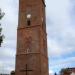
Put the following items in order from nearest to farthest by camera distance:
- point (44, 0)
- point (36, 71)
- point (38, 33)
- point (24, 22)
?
point (36, 71) < point (38, 33) < point (24, 22) < point (44, 0)

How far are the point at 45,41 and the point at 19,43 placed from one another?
4.75 metres

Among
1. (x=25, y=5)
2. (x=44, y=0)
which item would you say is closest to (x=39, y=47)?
(x=25, y=5)

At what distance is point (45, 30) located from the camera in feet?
114

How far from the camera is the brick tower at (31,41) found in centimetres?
2977

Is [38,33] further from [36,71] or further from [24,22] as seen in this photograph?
[36,71]

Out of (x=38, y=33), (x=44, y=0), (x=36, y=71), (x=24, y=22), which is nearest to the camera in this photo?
(x=36, y=71)

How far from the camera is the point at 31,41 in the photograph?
3127cm

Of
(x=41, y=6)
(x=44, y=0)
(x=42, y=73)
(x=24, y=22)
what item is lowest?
(x=42, y=73)

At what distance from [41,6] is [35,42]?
6.57m

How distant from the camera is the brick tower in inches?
1172

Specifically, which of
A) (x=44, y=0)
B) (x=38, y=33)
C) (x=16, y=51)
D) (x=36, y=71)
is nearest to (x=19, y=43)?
(x=16, y=51)

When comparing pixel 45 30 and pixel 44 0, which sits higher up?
pixel 44 0

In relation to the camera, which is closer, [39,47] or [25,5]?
[39,47]

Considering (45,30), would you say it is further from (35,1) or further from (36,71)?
(36,71)
